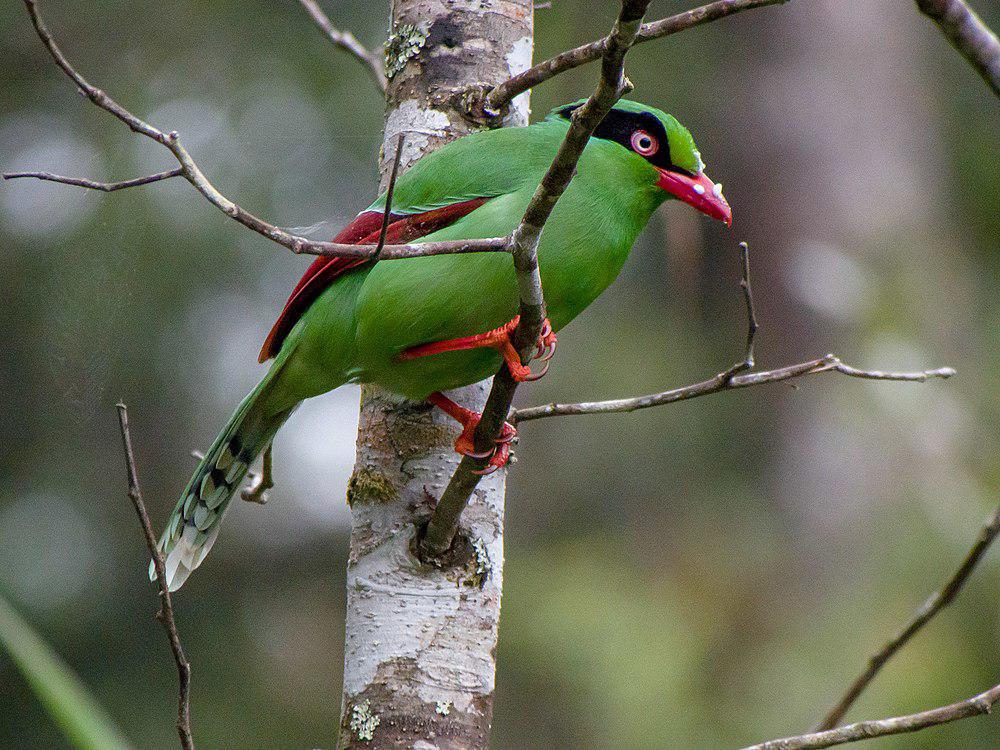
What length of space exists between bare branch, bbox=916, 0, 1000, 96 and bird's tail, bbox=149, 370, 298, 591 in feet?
7.87

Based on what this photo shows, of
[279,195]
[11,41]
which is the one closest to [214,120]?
[279,195]

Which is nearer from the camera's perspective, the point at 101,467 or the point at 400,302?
the point at 400,302

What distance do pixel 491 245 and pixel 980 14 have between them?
8718 millimetres

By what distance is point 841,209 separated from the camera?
877 cm

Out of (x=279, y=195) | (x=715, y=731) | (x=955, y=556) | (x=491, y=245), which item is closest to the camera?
(x=491, y=245)

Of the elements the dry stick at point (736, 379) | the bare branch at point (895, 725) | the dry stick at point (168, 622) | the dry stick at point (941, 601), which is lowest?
the bare branch at point (895, 725)

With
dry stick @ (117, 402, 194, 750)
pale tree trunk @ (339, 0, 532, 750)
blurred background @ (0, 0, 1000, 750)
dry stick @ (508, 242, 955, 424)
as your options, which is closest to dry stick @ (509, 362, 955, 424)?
dry stick @ (508, 242, 955, 424)

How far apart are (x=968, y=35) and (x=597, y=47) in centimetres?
86

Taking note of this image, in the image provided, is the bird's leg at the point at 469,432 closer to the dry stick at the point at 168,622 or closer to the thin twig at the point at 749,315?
the thin twig at the point at 749,315

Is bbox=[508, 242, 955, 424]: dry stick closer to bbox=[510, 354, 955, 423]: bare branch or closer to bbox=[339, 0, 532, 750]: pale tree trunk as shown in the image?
bbox=[510, 354, 955, 423]: bare branch

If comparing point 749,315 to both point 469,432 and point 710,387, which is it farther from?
point 469,432

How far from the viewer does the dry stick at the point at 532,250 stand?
1.86 m

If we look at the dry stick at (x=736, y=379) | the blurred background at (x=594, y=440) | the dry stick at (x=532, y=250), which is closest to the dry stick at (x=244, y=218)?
the dry stick at (x=532, y=250)

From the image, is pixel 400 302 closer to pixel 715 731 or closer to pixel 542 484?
pixel 715 731
